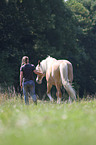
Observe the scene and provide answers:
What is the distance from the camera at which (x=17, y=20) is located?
23.8 meters

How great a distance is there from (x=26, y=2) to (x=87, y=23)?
13.2 m

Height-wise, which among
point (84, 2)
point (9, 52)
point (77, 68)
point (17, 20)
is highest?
point (84, 2)

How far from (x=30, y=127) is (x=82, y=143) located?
941 mm

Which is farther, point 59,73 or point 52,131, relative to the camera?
point 59,73

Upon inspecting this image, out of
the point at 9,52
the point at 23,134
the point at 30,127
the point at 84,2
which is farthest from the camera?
the point at 84,2

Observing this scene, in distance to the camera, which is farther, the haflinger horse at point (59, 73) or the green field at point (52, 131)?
the haflinger horse at point (59, 73)

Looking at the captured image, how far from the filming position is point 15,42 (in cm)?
2403

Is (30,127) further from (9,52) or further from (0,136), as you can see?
(9,52)

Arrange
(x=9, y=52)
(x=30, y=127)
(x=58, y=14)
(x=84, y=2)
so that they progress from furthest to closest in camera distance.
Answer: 1. (x=84, y=2)
2. (x=58, y=14)
3. (x=9, y=52)
4. (x=30, y=127)

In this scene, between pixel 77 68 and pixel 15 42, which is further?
pixel 77 68

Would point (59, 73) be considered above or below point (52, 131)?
below

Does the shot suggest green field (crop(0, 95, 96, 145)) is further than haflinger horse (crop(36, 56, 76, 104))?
No

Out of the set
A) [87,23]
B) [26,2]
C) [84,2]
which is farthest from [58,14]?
[84,2]

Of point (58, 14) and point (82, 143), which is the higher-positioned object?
point (58, 14)
